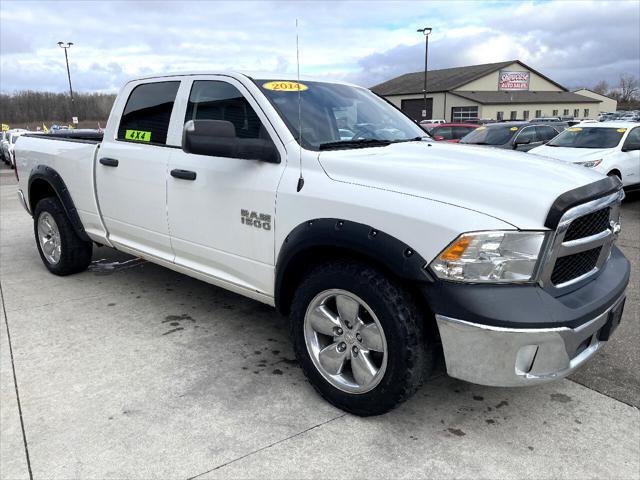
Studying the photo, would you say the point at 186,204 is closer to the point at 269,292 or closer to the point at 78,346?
the point at 269,292

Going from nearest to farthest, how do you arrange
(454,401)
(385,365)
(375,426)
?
(385,365) < (375,426) < (454,401)

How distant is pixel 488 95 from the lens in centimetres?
5950

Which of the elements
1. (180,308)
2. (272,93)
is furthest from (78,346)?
(272,93)

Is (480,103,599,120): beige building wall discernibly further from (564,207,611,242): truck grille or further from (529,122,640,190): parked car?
(564,207,611,242): truck grille

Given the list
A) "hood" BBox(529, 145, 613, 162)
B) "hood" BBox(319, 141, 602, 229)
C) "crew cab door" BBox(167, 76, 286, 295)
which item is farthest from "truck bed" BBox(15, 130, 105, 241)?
"hood" BBox(529, 145, 613, 162)

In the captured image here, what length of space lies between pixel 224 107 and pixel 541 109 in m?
66.9

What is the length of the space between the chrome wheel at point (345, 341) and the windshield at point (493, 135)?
9.66 m

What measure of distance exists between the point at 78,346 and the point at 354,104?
2580 millimetres

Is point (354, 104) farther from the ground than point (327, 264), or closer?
farther from the ground

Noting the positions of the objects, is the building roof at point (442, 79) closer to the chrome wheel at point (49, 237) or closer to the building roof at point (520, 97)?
the building roof at point (520, 97)

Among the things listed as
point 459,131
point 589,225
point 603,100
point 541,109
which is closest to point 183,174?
point 589,225

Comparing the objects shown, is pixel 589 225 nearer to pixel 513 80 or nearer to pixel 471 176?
pixel 471 176

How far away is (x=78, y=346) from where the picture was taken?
368cm

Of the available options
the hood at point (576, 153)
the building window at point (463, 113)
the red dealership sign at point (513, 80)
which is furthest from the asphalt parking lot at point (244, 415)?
the red dealership sign at point (513, 80)
